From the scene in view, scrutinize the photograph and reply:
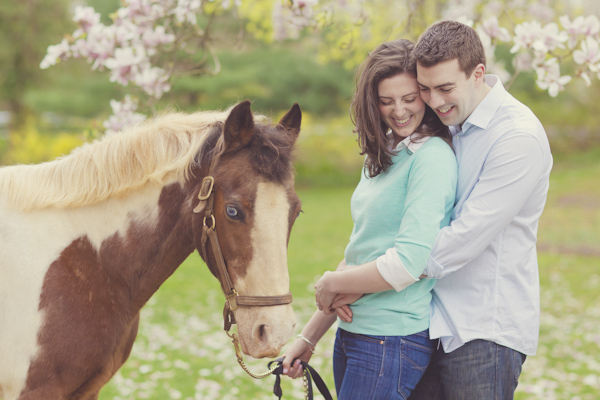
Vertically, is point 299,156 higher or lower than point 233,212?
higher

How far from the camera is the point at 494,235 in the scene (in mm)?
1732

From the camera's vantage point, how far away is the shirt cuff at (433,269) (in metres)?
1.75

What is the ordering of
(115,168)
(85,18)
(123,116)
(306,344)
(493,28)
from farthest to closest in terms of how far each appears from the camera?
(123,116), (85,18), (493,28), (306,344), (115,168)

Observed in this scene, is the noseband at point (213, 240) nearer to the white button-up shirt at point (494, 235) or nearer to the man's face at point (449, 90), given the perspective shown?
the white button-up shirt at point (494, 235)

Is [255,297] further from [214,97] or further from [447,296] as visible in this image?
[214,97]

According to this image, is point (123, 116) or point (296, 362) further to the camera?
point (123, 116)

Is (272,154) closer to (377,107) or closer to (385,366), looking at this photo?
(377,107)

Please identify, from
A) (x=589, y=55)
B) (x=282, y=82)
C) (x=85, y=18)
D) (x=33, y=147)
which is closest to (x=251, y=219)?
(x=589, y=55)

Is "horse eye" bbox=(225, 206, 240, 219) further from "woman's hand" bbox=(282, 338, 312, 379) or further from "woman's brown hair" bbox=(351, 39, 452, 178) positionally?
"woman's hand" bbox=(282, 338, 312, 379)

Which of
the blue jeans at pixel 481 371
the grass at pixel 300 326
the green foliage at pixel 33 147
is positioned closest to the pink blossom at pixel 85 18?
the grass at pixel 300 326

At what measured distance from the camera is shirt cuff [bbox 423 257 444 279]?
175cm

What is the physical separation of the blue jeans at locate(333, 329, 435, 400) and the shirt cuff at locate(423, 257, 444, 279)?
0.72 ft

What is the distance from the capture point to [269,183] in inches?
76.0

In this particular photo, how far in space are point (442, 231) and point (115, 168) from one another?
1.19 metres
